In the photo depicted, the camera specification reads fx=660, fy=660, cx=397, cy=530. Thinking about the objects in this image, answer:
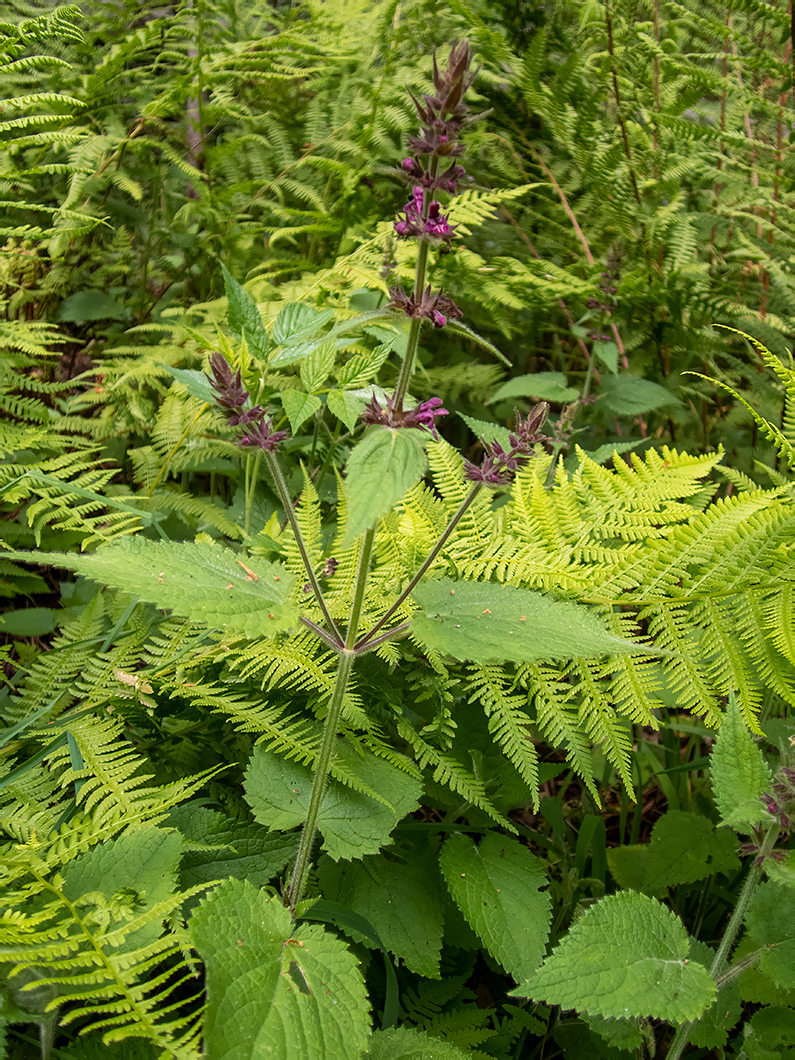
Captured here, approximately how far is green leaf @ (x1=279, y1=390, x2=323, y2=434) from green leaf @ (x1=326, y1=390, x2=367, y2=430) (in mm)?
71

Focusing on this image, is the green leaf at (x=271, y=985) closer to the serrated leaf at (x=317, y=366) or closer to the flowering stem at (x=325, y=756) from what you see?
the flowering stem at (x=325, y=756)

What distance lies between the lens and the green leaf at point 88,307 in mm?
2701

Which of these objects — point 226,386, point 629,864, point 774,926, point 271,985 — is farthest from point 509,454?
point 629,864

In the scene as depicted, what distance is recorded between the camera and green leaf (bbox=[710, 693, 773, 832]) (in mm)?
1195

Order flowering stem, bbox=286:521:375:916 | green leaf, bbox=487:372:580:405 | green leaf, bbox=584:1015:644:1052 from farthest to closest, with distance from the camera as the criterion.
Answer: green leaf, bbox=487:372:580:405
green leaf, bbox=584:1015:644:1052
flowering stem, bbox=286:521:375:916

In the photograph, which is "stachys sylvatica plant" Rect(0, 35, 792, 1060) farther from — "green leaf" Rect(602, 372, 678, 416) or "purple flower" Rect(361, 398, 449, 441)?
"green leaf" Rect(602, 372, 678, 416)

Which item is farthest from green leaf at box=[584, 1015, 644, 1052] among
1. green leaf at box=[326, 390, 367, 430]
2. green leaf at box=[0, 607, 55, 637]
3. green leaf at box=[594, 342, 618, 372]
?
green leaf at box=[594, 342, 618, 372]

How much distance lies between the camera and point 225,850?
1287 millimetres

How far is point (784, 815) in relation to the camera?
122cm

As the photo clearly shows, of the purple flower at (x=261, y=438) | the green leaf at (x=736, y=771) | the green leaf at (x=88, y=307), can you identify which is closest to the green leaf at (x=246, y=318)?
the purple flower at (x=261, y=438)

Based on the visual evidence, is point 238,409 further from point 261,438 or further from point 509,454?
point 509,454

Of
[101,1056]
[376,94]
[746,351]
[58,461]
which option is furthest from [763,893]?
[376,94]

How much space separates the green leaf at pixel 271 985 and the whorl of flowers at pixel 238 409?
2.23ft

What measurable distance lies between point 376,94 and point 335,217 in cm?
54
